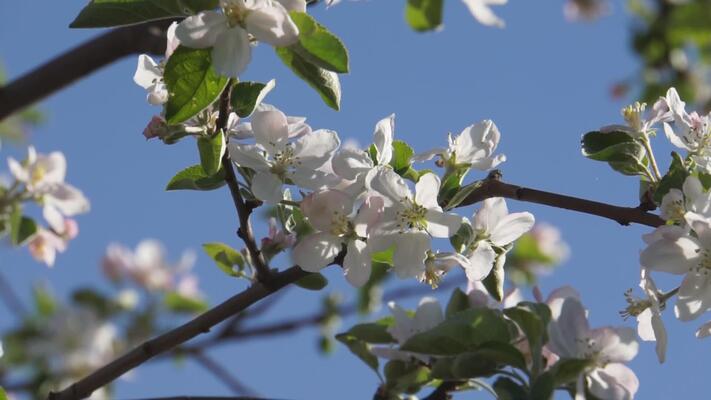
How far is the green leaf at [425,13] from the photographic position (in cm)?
90

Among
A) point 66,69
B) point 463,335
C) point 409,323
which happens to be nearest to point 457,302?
point 409,323

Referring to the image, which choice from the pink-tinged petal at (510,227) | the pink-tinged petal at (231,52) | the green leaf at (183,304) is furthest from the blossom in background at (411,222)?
the green leaf at (183,304)

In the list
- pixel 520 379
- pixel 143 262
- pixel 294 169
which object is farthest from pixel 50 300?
pixel 520 379

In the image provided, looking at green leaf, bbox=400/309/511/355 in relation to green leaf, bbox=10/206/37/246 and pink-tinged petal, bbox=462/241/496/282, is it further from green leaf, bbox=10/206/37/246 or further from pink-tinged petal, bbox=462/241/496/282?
green leaf, bbox=10/206/37/246

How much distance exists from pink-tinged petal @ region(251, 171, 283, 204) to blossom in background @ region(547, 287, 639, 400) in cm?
34

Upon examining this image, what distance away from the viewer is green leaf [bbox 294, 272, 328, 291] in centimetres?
128

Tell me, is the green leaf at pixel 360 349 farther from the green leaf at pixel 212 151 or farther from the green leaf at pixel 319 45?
the green leaf at pixel 319 45

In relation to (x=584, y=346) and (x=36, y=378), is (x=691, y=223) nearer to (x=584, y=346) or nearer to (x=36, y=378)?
(x=584, y=346)

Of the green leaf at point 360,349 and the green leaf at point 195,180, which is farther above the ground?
the green leaf at point 195,180

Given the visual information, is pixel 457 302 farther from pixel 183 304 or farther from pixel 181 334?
pixel 183 304

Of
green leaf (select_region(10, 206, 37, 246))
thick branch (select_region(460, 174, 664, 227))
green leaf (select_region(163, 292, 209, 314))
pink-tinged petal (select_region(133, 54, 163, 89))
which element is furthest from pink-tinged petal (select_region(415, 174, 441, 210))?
green leaf (select_region(163, 292, 209, 314))

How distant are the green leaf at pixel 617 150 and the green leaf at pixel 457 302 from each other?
0.26 meters

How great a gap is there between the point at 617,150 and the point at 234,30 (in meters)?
0.56

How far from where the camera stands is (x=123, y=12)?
1073mm
